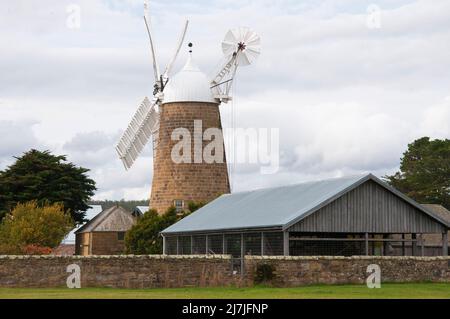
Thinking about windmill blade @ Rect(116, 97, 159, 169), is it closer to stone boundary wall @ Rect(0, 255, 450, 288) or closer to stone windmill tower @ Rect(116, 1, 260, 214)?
stone windmill tower @ Rect(116, 1, 260, 214)

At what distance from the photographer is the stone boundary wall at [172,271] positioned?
1670 inches

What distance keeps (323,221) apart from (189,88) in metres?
28.5

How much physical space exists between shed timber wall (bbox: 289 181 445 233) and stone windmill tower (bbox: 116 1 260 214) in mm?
25156

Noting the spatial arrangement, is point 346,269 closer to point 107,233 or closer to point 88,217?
point 107,233

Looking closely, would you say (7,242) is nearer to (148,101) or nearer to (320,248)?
(148,101)

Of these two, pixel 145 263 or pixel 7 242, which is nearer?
pixel 145 263

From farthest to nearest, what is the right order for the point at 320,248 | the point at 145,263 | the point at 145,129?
the point at 145,129 < the point at 320,248 < the point at 145,263

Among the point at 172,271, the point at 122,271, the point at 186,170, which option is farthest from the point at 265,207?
the point at 186,170

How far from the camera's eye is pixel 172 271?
142 ft

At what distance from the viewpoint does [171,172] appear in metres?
75.2

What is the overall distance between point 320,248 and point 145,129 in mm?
30170
